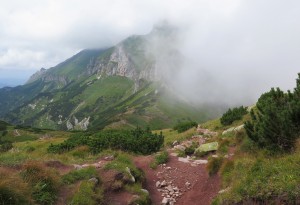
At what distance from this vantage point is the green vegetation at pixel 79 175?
15.8 meters

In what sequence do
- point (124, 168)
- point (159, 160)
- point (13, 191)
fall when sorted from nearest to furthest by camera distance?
point (13, 191), point (124, 168), point (159, 160)

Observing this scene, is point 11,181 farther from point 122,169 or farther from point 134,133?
point 134,133

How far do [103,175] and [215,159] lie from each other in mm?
6609

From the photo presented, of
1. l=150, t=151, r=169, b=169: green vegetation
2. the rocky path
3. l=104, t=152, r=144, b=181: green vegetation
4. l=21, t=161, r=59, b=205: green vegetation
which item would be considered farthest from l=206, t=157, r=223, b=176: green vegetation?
l=21, t=161, r=59, b=205: green vegetation

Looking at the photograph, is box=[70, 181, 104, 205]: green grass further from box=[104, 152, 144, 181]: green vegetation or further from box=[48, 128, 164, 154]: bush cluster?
box=[48, 128, 164, 154]: bush cluster

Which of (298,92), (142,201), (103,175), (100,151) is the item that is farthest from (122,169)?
(298,92)

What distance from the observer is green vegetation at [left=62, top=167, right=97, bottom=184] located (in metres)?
15.8

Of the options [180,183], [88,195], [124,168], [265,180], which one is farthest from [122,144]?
[265,180]

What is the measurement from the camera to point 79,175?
16578 millimetres

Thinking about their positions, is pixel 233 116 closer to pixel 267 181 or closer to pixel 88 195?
pixel 267 181

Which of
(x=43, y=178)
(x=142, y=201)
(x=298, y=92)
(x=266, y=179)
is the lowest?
(x=142, y=201)

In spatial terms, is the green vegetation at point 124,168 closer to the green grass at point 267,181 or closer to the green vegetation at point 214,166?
the green vegetation at point 214,166

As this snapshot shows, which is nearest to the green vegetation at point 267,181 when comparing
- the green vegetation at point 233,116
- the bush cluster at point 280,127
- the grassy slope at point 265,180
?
the grassy slope at point 265,180

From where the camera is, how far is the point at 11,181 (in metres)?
11.5
